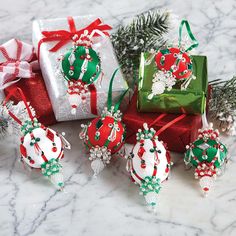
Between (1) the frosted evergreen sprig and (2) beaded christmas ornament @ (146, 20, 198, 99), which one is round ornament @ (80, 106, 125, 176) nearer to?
(2) beaded christmas ornament @ (146, 20, 198, 99)

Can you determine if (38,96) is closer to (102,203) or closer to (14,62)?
(14,62)

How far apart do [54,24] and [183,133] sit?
44cm

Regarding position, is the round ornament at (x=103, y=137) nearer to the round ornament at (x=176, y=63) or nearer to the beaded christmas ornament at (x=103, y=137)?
the beaded christmas ornament at (x=103, y=137)

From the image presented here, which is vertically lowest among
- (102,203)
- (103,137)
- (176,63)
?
(102,203)

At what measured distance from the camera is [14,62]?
147 cm

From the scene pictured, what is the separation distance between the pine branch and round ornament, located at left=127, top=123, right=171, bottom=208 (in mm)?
280

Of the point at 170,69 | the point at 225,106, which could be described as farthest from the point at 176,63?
the point at 225,106

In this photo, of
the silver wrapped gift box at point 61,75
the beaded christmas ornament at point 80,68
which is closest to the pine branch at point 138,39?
the silver wrapped gift box at point 61,75

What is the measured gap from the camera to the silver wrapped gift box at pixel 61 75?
137cm

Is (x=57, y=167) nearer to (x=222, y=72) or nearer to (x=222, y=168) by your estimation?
(x=222, y=168)

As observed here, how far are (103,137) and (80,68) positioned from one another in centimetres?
16

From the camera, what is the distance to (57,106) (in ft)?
4.49

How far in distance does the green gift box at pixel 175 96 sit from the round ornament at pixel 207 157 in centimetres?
7

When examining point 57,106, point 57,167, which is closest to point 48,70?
point 57,106
